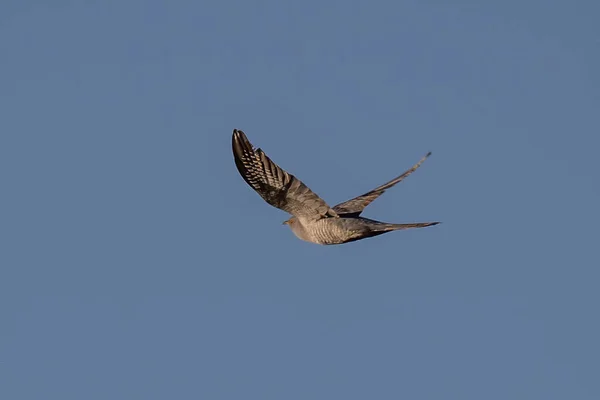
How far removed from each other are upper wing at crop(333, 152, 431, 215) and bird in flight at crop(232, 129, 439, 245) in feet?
0.07

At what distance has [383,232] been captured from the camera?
52.4 ft

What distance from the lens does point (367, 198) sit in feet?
58.6

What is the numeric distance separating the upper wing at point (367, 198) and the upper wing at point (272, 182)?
3.72 ft

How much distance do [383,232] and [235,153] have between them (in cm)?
235

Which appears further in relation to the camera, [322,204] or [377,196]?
[377,196]

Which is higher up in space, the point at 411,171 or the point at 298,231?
the point at 411,171

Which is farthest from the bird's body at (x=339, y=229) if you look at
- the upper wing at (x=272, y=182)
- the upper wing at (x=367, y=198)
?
the upper wing at (x=367, y=198)

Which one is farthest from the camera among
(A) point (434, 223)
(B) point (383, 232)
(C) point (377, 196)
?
(C) point (377, 196)

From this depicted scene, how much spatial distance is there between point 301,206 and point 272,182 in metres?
0.88

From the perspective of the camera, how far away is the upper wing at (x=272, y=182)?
15039 millimetres

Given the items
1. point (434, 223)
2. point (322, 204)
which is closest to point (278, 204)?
point (322, 204)

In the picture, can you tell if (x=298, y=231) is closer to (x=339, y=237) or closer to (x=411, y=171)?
(x=339, y=237)

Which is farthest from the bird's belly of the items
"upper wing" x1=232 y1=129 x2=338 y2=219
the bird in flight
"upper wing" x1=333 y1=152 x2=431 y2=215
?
"upper wing" x1=333 y1=152 x2=431 y2=215

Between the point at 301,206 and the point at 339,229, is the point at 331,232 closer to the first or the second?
the point at 339,229
